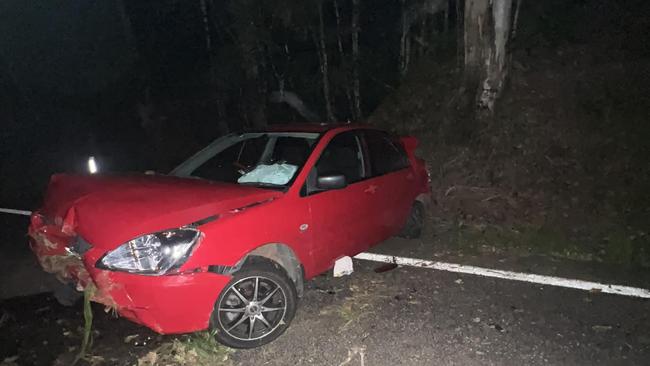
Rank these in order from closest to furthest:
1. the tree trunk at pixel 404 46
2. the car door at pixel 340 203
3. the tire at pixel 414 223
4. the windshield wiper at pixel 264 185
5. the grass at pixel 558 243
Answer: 1. the windshield wiper at pixel 264 185
2. the car door at pixel 340 203
3. the grass at pixel 558 243
4. the tire at pixel 414 223
5. the tree trunk at pixel 404 46

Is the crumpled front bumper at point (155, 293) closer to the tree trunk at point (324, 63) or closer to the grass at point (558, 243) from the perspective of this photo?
the grass at point (558, 243)

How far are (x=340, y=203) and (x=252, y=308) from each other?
131 cm

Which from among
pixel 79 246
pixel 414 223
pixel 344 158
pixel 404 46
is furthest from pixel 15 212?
pixel 404 46

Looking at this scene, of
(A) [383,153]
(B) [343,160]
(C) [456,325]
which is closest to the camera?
(C) [456,325]

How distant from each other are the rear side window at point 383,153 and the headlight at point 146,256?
2.35 meters

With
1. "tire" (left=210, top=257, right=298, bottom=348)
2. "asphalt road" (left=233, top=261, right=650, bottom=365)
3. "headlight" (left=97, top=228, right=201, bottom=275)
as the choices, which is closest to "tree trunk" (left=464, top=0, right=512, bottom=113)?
"asphalt road" (left=233, top=261, right=650, bottom=365)

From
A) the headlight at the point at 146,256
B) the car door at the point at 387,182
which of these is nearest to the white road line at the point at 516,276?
the car door at the point at 387,182

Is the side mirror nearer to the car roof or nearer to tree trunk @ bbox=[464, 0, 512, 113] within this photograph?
the car roof

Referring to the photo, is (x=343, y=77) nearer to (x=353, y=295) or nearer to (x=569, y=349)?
(x=353, y=295)

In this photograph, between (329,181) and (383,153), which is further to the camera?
(383,153)

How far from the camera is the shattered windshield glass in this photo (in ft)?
13.7

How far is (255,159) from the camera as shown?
4617 millimetres

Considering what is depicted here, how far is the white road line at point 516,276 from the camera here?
14.0 feet

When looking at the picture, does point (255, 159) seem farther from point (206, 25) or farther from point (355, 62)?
point (206, 25)
